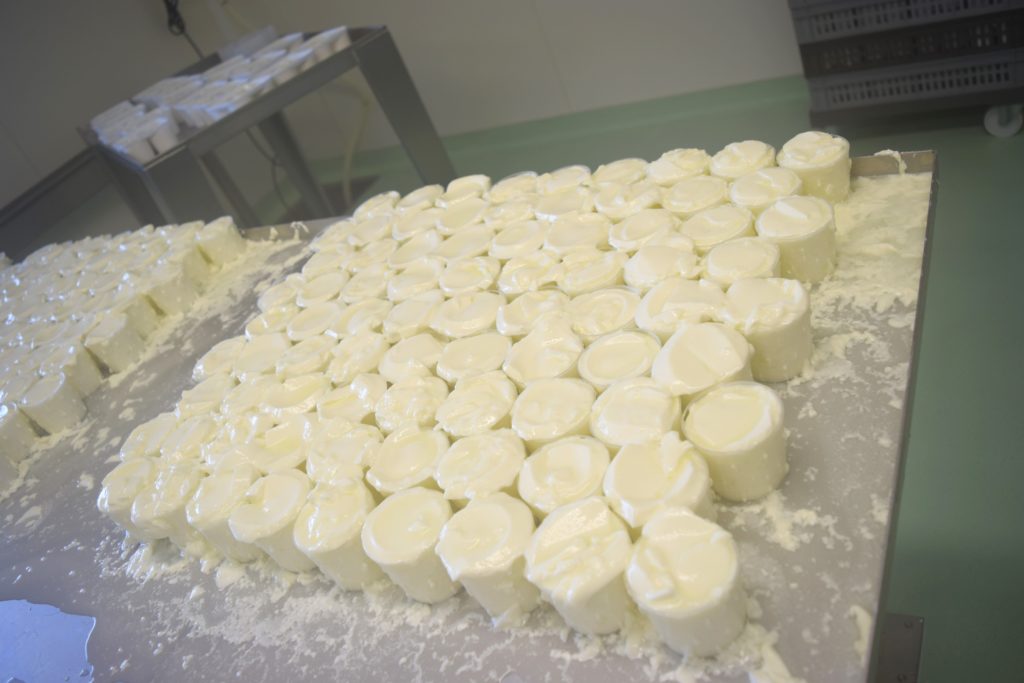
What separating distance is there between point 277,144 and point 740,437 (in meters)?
3.91

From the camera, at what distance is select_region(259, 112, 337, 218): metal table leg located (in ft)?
14.4

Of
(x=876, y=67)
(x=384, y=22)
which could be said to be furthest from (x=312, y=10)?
(x=876, y=67)

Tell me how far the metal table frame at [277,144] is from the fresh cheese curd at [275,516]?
1.97 metres

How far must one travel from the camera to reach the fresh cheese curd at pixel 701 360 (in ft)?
3.99

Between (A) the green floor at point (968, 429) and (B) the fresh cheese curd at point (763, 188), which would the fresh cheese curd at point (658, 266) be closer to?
(B) the fresh cheese curd at point (763, 188)

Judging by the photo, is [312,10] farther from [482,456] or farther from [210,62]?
[482,456]

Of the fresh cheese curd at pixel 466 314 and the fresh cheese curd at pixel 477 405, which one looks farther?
the fresh cheese curd at pixel 466 314

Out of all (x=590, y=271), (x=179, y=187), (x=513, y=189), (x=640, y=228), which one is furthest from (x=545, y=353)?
(x=179, y=187)

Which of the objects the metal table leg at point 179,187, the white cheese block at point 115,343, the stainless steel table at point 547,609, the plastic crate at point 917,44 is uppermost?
the metal table leg at point 179,187

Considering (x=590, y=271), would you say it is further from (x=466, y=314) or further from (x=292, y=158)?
(x=292, y=158)

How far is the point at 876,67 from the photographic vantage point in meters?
3.04

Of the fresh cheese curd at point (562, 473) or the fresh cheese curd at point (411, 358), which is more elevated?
the fresh cheese curd at point (411, 358)

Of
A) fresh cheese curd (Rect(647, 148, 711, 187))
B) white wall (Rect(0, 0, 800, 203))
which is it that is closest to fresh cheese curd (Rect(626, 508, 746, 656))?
fresh cheese curd (Rect(647, 148, 711, 187))

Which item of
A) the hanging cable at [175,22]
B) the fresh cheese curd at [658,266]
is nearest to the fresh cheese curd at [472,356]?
the fresh cheese curd at [658,266]
